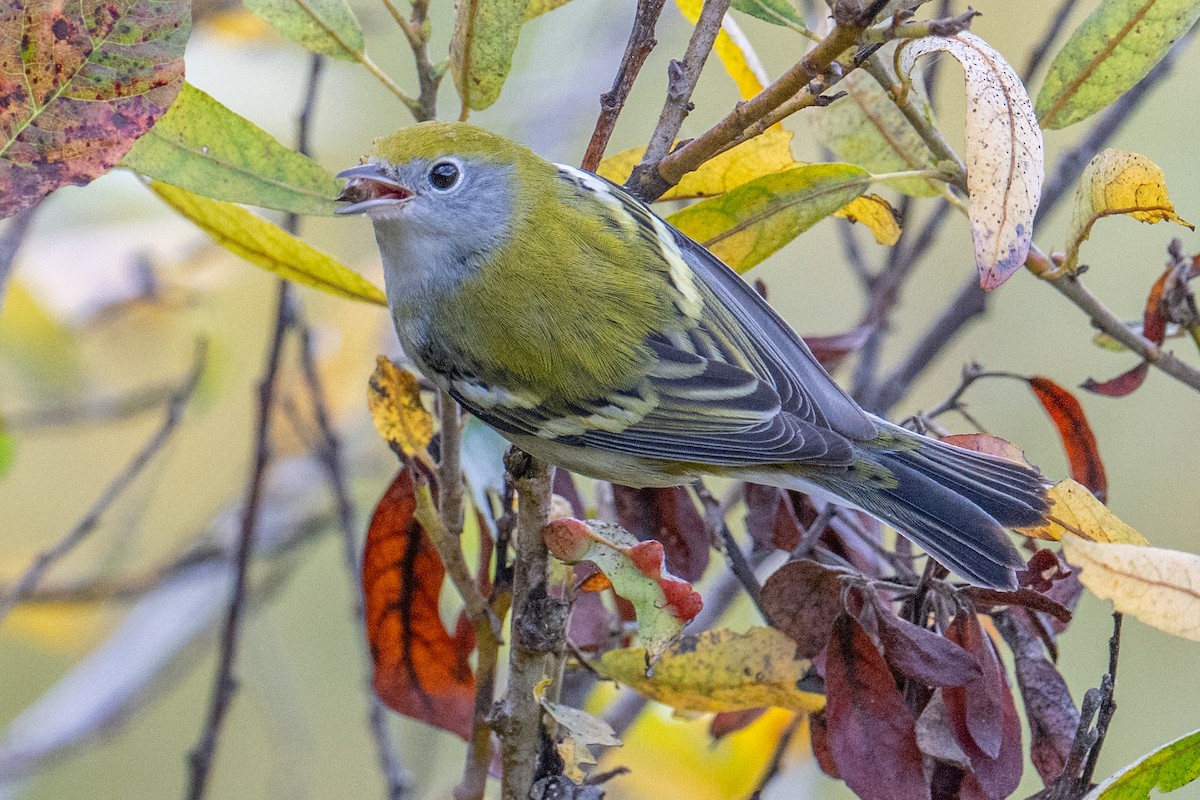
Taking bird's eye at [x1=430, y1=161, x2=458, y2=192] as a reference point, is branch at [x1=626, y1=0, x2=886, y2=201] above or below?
below

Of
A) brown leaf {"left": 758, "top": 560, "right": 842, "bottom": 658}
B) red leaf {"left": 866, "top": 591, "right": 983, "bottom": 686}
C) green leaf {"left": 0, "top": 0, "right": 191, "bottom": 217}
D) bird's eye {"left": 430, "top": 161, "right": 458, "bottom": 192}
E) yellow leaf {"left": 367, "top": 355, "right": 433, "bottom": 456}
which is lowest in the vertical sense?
red leaf {"left": 866, "top": 591, "right": 983, "bottom": 686}

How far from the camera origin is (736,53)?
1.11m

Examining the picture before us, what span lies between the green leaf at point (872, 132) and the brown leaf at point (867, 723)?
1.41ft

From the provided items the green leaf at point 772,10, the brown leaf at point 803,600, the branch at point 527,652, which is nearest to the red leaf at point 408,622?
the branch at point 527,652

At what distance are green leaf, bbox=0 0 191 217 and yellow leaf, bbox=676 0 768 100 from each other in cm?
47

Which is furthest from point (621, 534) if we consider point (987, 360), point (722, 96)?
point (722, 96)

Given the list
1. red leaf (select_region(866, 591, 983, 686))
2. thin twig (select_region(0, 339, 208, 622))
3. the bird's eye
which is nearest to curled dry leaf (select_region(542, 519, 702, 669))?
red leaf (select_region(866, 591, 983, 686))

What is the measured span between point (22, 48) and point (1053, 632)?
904 millimetres

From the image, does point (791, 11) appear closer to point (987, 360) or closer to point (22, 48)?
point (22, 48)

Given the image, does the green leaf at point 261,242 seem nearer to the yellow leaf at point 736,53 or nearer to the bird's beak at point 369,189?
the bird's beak at point 369,189

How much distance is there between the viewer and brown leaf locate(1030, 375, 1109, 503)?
1073 millimetres

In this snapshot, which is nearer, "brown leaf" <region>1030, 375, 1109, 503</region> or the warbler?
"brown leaf" <region>1030, 375, 1109, 503</region>

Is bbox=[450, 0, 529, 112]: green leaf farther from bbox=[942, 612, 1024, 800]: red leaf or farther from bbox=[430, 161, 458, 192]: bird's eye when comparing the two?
bbox=[942, 612, 1024, 800]: red leaf

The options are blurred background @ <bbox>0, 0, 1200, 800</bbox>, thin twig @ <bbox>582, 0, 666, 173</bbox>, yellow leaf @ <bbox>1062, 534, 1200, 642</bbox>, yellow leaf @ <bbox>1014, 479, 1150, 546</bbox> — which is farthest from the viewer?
blurred background @ <bbox>0, 0, 1200, 800</bbox>
